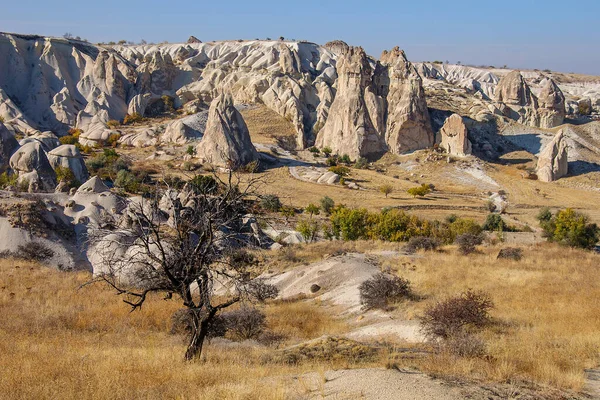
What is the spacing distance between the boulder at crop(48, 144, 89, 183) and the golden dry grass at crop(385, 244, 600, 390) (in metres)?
19.4

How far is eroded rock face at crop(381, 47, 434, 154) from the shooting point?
4738 cm

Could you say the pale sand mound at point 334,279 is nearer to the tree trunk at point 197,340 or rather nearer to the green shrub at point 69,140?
the tree trunk at point 197,340

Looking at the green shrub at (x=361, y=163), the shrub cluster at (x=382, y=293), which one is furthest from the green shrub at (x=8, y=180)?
the green shrub at (x=361, y=163)

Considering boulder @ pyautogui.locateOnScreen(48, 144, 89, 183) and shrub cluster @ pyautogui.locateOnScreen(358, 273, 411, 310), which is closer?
shrub cluster @ pyautogui.locateOnScreen(358, 273, 411, 310)

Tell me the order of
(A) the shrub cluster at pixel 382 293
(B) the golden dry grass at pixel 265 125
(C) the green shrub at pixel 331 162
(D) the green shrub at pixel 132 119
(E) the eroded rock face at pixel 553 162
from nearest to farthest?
(A) the shrub cluster at pixel 382 293
(E) the eroded rock face at pixel 553 162
(C) the green shrub at pixel 331 162
(B) the golden dry grass at pixel 265 125
(D) the green shrub at pixel 132 119

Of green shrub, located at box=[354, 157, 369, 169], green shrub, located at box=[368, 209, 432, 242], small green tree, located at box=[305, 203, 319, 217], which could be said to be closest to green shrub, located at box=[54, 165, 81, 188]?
small green tree, located at box=[305, 203, 319, 217]

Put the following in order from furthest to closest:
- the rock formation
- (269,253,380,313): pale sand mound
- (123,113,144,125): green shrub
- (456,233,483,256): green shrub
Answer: the rock formation → (123,113,144,125): green shrub → (456,233,483,256): green shrub → (269,253,380,313): pale sand mound

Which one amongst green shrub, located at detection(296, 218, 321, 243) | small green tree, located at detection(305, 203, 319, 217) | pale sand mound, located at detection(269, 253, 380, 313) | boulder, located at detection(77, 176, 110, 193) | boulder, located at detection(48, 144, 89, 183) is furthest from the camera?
small green tree, located at detection(305, 203, 319, 217)

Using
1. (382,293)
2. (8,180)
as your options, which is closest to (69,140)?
(8,180)

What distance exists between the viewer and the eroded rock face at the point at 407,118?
47375 mm

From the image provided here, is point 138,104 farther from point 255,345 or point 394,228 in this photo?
point 255,345

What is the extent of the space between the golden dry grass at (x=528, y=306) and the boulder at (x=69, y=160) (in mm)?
19416

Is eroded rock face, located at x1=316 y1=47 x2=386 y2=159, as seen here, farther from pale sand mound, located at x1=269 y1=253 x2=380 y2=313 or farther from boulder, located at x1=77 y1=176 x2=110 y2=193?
pale sand mound, located at x1=269 y1=253 x2=380 y2=313

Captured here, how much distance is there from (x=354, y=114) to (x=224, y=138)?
41.2ft
